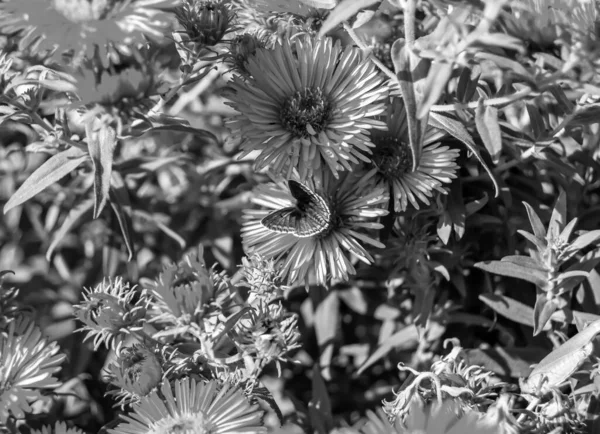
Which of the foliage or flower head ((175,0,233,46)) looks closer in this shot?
the foliage

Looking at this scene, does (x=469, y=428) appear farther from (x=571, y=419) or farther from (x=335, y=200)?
(x=335, y=200)

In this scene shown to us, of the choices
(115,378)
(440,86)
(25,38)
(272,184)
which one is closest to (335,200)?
(272,184)

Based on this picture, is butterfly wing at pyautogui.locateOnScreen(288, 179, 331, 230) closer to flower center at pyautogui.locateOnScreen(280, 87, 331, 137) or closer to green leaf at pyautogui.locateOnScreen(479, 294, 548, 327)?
flower center at pyautogui.locateOnScreen(280, 87, 331, 137)

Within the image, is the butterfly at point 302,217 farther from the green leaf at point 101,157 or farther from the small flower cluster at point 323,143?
the green leaf at point 101,157

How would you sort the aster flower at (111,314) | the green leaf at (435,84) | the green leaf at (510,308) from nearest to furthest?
the green leaf at (435,84) → the aster flower at (111,314) → the green leaf at (510,308)

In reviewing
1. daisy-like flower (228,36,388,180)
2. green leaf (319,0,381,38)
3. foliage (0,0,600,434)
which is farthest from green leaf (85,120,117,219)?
green leaf (319,0,381,38)

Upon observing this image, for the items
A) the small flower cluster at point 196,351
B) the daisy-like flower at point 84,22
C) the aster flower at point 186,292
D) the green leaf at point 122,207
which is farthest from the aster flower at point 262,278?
the daisy-like flower at point 84,22

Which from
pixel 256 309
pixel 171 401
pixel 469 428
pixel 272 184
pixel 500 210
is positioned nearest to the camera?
pixel 469 428

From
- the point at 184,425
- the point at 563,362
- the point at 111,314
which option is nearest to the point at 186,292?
the point at 111,314
